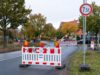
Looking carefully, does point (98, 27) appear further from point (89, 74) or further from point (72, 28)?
point (72, 28)

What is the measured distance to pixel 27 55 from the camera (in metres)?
19.1

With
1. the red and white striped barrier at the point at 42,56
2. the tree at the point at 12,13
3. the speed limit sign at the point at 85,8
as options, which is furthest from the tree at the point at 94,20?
the speed limit sign at the point at 85,8

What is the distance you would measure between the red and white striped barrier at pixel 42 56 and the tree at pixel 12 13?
25678 mm

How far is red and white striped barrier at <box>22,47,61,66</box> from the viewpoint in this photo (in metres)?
18.5

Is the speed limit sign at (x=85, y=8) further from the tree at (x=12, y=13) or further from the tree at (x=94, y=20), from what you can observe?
the tree at (x=94, y=20)

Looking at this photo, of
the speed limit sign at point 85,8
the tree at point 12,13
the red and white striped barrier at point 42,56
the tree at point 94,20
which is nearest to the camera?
the speed limit sign at point 85,8

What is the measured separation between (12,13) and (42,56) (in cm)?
2676

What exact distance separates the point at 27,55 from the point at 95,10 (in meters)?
37.8

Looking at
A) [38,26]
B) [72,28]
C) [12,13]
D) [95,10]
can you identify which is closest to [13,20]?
[12,13]

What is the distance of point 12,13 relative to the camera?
44844 millimetres

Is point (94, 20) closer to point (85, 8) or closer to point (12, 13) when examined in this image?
point (12, 13)

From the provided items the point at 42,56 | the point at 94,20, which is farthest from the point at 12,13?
the point at 42,56

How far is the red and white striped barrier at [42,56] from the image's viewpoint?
727 inches

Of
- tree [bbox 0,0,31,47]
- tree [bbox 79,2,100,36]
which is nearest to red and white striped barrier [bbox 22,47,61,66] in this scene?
tree [bbox 0,0,31,47]
